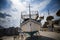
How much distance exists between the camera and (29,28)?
10.8 ft

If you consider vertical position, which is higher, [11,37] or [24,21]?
[24,21]

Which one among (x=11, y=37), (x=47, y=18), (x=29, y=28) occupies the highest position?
(x=47, y=18)

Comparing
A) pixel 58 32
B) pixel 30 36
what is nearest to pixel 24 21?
pixel 30 36

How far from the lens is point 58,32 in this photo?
131 inches

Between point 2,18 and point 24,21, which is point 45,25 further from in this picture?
point 2,18

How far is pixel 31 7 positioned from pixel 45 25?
62 cm

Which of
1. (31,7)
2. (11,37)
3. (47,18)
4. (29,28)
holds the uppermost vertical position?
(31,7)

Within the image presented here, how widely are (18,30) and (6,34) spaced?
0.35 metres

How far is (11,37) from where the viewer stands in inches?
131

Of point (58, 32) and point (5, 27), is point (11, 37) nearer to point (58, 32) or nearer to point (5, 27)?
point (5, 27)

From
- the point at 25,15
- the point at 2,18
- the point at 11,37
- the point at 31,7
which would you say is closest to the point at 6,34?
the point at 11,37

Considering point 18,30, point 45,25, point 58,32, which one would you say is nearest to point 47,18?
point 45,25

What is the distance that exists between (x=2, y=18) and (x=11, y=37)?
0.57 metres

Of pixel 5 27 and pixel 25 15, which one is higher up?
pixel 25 15
